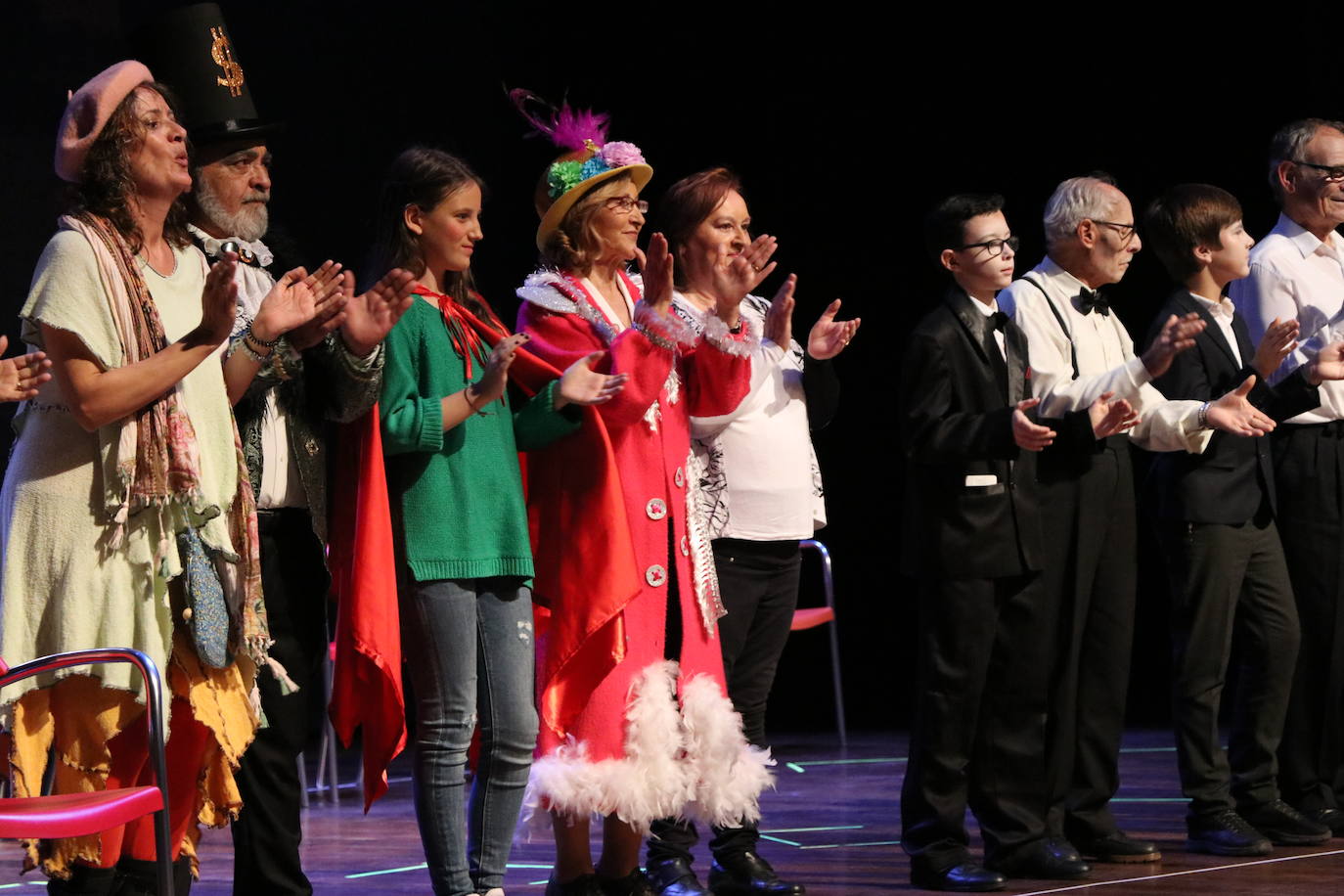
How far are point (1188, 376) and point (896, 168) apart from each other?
125 inches

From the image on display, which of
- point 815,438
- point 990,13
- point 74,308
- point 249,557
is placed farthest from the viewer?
point 815,438

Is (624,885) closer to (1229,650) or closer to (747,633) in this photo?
(747,633)

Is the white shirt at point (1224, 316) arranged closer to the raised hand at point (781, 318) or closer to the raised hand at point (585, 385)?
the raised hand at point (781, 318)

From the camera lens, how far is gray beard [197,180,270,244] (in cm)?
320

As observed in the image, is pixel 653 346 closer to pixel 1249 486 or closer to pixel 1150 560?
pixel 1249 486

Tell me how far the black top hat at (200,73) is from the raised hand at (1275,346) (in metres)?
2.43

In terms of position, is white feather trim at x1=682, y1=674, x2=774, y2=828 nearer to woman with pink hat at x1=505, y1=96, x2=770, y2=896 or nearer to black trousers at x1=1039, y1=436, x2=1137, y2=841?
woman with pink hat at x1=505, y1=96, x2=770, y2=896

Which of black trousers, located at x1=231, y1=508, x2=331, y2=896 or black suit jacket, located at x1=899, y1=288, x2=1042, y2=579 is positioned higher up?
black suit jacket, located at x1=899, y1=288, x2=1042, y2=579

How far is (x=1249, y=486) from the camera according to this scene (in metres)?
4.29

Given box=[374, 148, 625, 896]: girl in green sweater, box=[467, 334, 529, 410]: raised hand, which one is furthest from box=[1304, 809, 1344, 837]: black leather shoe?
box=[467, 334, 529, 410]: raised hand

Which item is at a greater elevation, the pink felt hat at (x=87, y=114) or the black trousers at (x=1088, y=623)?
the pink felt hat at (x=87, y=114)

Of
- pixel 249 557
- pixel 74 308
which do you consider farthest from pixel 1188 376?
pixel 74 308

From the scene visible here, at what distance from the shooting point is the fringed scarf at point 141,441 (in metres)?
2.70

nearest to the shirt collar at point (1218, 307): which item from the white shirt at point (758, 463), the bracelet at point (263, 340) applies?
the white shirt at point (758, 463)
